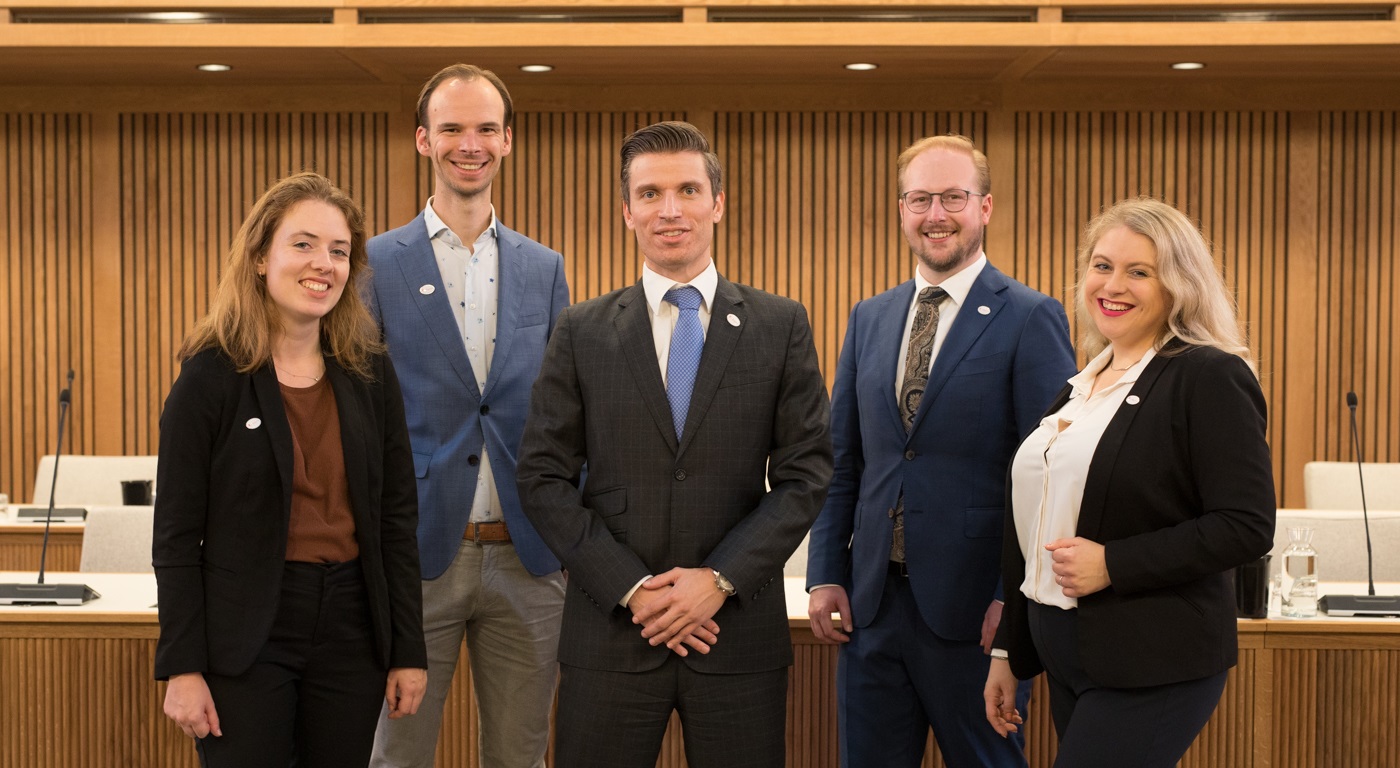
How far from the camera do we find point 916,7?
17.9 ft

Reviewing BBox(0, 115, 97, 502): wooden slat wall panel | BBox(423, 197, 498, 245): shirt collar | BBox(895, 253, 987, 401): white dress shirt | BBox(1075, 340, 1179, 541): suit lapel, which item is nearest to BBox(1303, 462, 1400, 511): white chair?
BBox(895, 253, 987, 401): white dress shirt

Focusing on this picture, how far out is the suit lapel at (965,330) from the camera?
2646 mm

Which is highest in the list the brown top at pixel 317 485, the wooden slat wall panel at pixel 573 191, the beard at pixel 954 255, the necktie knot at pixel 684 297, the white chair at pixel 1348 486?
the wooden slat wall panel at pixel 573 191

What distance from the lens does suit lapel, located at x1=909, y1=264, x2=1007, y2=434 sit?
265 cm

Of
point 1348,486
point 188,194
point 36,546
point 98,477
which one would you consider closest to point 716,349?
point 36,546

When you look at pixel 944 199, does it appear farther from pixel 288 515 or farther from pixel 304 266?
pixel 288 515

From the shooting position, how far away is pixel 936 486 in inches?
103

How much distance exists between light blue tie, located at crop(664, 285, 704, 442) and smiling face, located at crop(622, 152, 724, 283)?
0.05m

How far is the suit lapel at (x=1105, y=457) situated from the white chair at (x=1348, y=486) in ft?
11.9

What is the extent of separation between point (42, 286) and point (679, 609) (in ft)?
19.9

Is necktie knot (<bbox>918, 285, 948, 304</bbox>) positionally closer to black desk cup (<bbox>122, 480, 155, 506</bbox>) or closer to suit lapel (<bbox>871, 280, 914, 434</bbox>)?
suit lapel (<bbox>871, 280, 914, 434</bbox>)

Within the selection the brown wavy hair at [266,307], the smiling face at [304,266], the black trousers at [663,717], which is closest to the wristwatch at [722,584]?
the black trousers at [663,717]

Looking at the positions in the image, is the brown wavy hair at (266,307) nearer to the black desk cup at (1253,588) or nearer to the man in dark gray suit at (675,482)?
the man in dark gray suit at (675,482)

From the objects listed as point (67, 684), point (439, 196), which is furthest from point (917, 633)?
point (67, 684)
